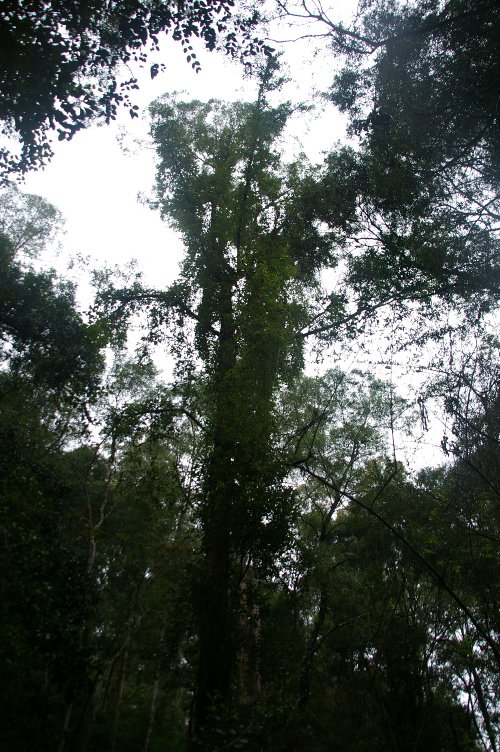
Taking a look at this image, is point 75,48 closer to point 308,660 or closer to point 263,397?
point 263,397

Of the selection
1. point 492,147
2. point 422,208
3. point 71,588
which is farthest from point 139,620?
point 492,147

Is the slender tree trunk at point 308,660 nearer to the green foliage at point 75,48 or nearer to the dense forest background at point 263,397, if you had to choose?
the dense forest background at point 263,397

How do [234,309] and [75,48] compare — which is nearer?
[75,48]

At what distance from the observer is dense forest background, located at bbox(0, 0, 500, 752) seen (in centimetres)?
508

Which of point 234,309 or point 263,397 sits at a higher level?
point 234,309

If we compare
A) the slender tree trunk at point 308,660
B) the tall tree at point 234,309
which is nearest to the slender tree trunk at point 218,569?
the tall tree at point 234,309

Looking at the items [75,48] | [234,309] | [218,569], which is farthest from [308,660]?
[75,48]

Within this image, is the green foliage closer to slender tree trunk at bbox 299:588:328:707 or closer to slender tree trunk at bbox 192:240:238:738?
slender tree trunk at bbox 192:240:238:738

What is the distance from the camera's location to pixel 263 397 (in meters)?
7.18

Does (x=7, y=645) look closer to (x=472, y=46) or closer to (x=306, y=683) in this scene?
(x=306, y=683)

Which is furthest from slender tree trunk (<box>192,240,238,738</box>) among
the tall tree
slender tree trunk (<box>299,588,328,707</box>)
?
slender tree trunk (<box>299,588,328,707</box>)

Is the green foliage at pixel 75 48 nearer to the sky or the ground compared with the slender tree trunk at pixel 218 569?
nearer to the sky

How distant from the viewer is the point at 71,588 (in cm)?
518

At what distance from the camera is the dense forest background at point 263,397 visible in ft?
16.7
